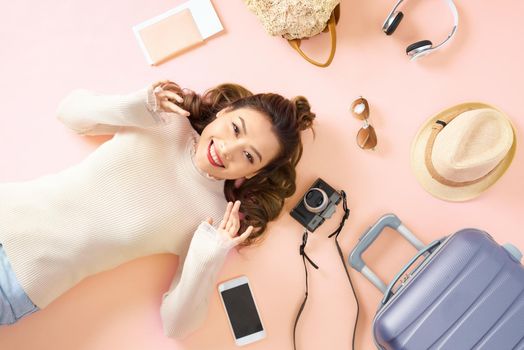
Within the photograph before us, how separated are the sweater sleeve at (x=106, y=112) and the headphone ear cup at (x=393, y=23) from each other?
879mm

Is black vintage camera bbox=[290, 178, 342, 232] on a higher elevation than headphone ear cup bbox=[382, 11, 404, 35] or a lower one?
lower

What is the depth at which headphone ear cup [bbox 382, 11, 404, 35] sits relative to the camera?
4.64 feet

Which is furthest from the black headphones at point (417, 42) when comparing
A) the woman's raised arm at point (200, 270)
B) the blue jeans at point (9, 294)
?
the blue jeans at point (9, 294)

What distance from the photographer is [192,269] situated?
1163 millimetres

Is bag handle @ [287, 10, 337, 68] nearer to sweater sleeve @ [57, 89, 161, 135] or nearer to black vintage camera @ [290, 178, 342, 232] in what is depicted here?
black vintage camera @ [290, 178, 342, 232]

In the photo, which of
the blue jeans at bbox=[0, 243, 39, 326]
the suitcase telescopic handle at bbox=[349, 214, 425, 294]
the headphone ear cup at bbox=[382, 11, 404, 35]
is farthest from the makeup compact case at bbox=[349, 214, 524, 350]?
the blue jeans at bbox=[0, 243, 39, 326]

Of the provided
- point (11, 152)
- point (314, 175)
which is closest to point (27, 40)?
point (11, 152)

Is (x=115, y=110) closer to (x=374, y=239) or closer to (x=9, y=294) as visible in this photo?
(x=9, y=294)

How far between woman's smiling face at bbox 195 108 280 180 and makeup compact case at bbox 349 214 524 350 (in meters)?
0.59

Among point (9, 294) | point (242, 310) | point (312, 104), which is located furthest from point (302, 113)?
point (9, 294)

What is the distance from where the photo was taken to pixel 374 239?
4.65 ft

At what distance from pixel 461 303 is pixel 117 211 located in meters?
1.03

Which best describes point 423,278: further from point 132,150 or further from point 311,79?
point 132,150

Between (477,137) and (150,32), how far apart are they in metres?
1.15
